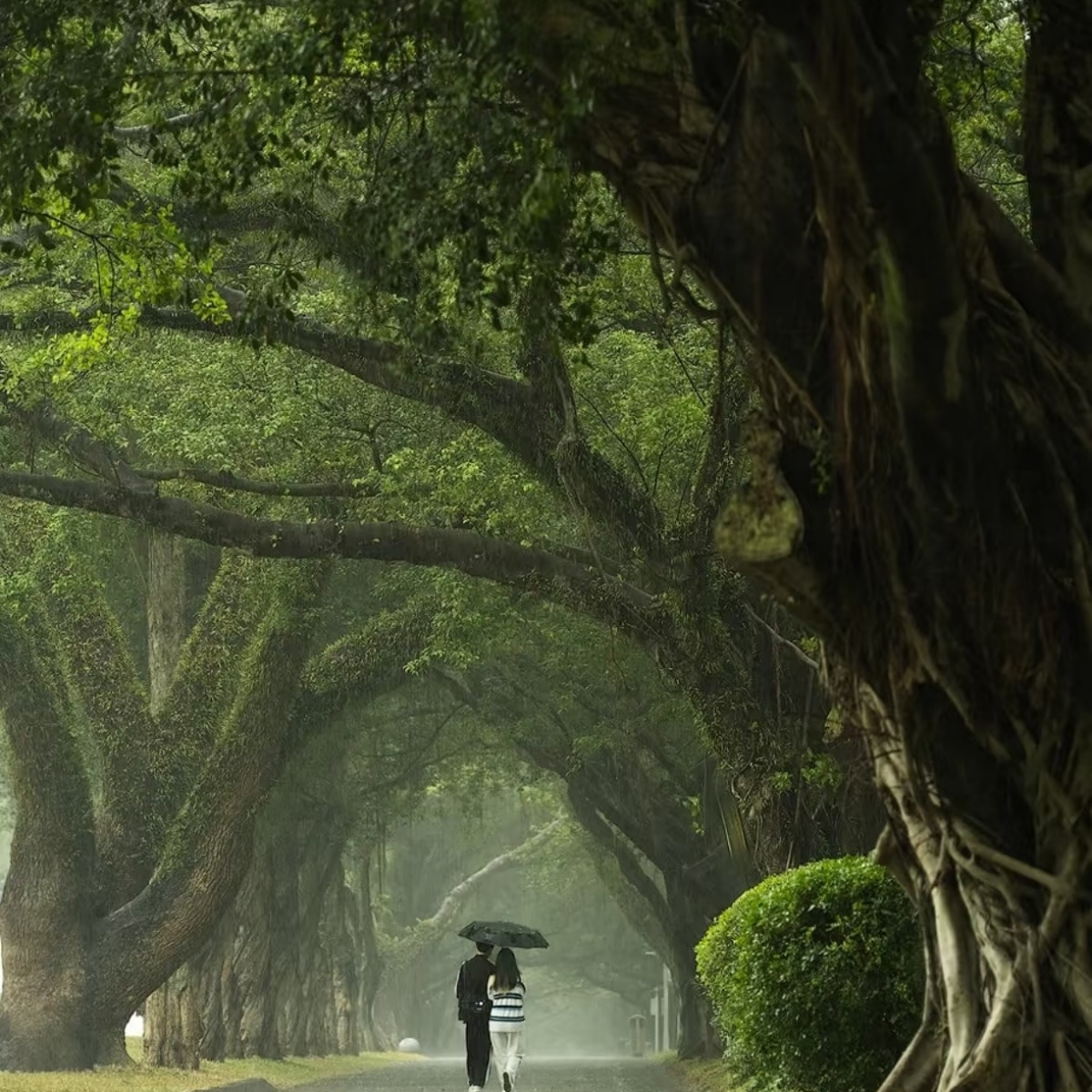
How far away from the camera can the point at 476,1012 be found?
1872 centimetres

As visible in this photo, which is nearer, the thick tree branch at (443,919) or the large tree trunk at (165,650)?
the large tree trunk at (165,650)

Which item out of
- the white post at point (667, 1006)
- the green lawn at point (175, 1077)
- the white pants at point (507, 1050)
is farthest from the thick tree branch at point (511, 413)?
the white post at point (667, 1006)

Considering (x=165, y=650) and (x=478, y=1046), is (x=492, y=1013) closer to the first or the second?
(x=478, y=1046)

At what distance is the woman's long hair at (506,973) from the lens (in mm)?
18141

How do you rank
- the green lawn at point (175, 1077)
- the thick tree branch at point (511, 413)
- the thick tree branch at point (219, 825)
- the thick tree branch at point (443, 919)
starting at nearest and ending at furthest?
the thick tree branch at point (511, 413) < the green lawn at point (175, 1077) < the thick tree branch at point (219, 825) < the thick tree branch at point (443, 919)

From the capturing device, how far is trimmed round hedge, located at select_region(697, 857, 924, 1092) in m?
11.3

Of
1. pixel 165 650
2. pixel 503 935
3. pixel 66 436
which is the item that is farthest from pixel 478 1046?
pixel 165 650

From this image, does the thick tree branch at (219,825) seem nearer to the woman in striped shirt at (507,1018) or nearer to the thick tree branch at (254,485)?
the thick tree branch at (254,485)

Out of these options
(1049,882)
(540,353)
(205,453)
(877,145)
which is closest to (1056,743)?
(1049,882)

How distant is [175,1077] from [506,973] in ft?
24.1

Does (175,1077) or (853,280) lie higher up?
(853,280)

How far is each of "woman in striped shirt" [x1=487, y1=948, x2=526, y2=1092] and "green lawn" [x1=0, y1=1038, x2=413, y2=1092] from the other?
3.96 meters

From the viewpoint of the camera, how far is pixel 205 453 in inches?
782

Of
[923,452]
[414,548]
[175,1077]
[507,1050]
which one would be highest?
[414,548]
